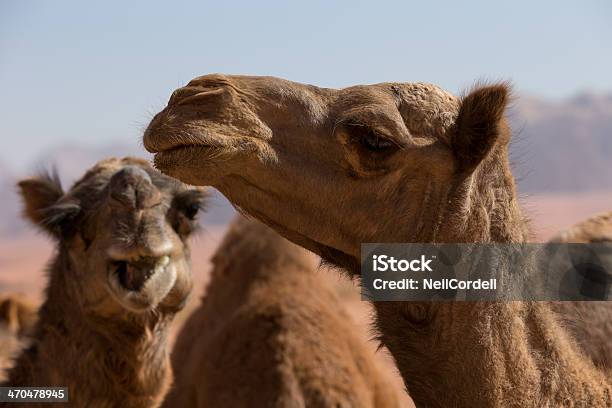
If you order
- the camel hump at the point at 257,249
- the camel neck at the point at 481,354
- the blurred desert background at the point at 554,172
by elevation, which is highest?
the blurred desert background at the point at 554,172

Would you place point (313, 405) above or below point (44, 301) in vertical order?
below

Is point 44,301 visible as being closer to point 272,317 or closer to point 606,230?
point 272,317

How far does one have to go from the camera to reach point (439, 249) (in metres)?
3.21

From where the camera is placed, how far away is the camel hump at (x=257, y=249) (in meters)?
6.54

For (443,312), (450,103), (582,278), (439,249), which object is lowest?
(443,312)

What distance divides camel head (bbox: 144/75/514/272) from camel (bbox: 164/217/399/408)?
241 cm

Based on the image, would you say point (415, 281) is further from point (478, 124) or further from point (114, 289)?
point (114, 289)

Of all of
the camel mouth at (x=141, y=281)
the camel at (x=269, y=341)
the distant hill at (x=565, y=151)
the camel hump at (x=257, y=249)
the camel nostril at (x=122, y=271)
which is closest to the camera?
the camel mouth at (x=141, y=281)

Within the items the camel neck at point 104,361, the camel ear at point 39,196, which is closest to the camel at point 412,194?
the camel neck at point 104,361

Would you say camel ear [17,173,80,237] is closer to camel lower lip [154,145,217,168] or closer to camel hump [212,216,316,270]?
camel hump [212,216,316,270]

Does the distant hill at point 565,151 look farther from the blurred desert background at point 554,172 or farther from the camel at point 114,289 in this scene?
the camel at point 114,289

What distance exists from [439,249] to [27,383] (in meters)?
2.95

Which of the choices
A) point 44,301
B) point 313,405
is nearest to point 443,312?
point 313,405

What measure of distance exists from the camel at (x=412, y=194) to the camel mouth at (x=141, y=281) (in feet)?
4.89
